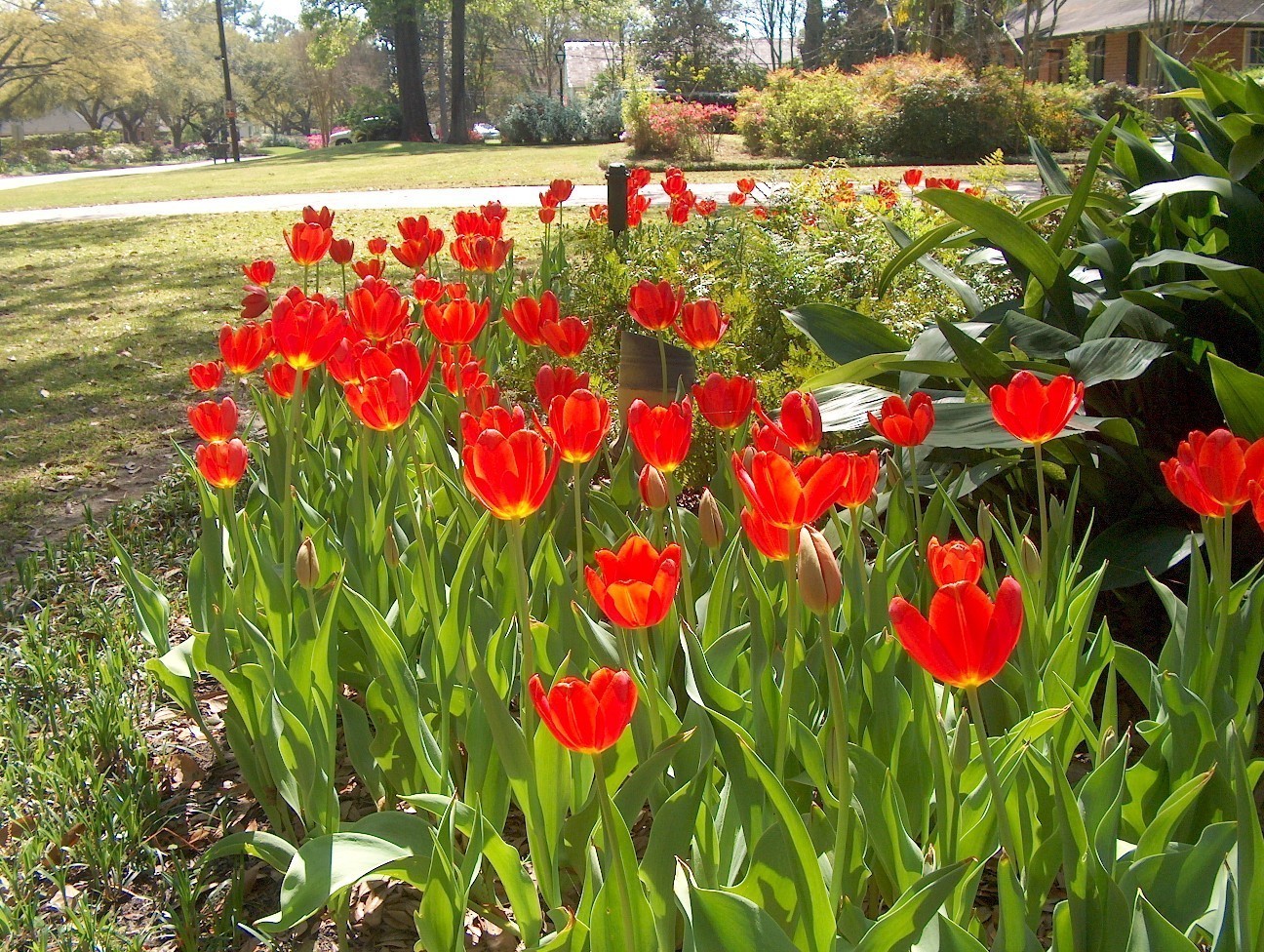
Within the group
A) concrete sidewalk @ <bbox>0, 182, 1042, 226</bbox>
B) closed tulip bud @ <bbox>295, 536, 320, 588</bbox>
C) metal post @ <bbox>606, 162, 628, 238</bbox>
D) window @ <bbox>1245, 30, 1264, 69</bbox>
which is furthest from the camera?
window @ <bbox>1245, 30, 1264, 69</bbox>

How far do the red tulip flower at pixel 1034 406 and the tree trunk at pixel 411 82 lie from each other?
35.6m

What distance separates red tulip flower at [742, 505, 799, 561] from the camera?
49.8 inches

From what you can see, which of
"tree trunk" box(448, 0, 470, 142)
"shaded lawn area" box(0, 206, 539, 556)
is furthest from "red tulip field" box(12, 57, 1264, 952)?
"tree trunk" box(448, 0, 470, 142)

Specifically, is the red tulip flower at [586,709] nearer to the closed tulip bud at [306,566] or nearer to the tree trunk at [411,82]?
the closed tulip bud at [306,566]

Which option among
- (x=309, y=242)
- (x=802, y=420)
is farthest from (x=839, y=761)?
(x=309, y=242)

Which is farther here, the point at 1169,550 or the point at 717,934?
the point at 1169,550

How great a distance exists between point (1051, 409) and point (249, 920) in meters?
1.55

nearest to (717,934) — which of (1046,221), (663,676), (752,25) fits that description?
(663,676)

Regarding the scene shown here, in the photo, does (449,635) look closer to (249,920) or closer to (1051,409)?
(249,920)

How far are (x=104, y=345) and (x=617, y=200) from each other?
329 cm

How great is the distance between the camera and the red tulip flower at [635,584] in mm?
1208

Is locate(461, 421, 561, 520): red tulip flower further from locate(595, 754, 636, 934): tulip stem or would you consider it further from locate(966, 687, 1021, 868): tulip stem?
locate(966, 687, 1021, 868): tulip stem

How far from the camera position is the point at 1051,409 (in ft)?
5.28

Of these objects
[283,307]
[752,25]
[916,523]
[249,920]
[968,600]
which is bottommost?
[249,920]
